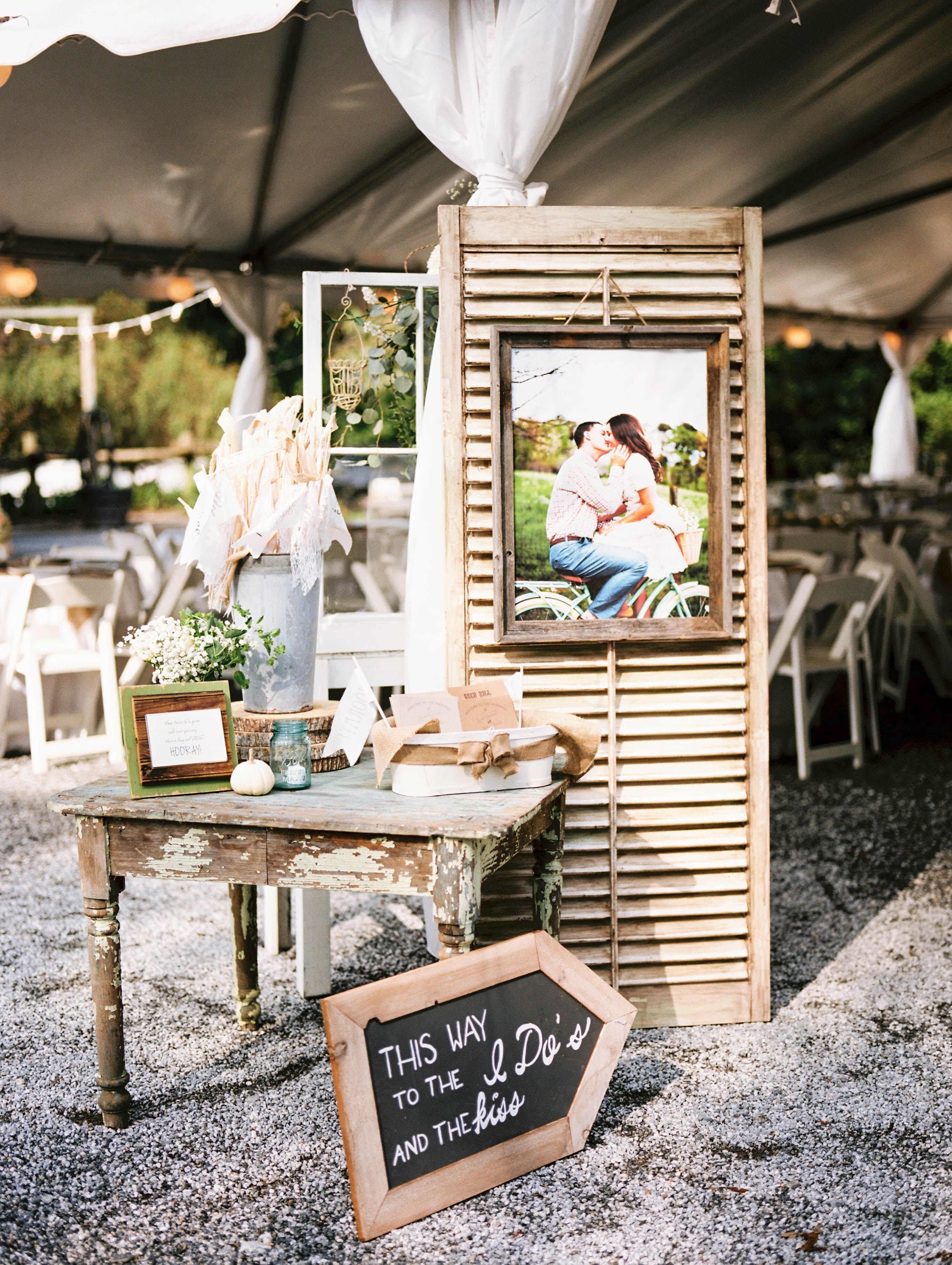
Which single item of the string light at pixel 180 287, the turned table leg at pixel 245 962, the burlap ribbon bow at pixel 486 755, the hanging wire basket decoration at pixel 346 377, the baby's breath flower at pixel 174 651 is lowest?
the turned table leg at pixel 245 962

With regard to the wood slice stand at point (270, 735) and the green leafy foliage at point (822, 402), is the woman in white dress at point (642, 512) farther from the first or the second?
the green leafy foliage at point (822, 402)

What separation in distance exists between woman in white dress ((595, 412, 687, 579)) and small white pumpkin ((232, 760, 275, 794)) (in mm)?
951

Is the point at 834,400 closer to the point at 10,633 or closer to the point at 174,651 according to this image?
the point at 10,633

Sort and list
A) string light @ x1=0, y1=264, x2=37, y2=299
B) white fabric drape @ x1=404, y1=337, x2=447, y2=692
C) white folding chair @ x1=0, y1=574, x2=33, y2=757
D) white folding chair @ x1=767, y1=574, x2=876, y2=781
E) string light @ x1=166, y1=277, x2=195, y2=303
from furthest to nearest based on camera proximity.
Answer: string light @ x1=166, y1=277, x2=195, y2=303 < string light @ x1=0, y1=264, x2=37, y2=299 < white folding chair @ x1=0, y1=574, x2=33, y2=757 < white folding chair @ x1=767, y1=574, x2=876, y2=781 < white fabric drape @ x1=404, y1=337, x2=447, y2=692

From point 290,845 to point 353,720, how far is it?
1.17ft

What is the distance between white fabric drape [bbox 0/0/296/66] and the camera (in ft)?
10.4

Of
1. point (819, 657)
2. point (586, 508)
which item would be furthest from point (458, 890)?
point (819, 657)

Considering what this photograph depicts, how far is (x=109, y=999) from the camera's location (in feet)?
7.59

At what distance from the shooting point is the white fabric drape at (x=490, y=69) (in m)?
2.88

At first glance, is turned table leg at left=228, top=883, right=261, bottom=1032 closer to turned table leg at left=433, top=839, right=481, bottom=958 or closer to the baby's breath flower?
the baby's breath flower

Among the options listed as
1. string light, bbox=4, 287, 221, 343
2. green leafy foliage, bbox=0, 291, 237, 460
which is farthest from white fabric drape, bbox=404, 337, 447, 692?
green leafy foliage, bbox=0, 291, 237, 460

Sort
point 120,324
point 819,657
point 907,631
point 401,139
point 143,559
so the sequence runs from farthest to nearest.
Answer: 1. point 120,324
2. point 143,559
3. point 907,631
4. point 819,657
5. point 401,139

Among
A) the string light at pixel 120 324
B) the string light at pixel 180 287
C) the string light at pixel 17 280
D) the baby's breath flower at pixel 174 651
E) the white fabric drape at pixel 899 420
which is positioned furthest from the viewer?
the white fabric drape at pixel 899 420

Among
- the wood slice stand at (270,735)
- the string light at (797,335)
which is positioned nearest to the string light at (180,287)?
the string light at (797,335)
